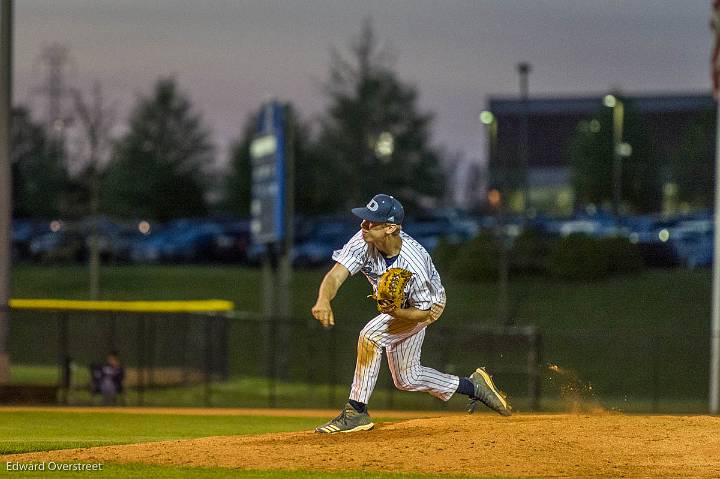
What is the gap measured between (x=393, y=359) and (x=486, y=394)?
102 centimetres

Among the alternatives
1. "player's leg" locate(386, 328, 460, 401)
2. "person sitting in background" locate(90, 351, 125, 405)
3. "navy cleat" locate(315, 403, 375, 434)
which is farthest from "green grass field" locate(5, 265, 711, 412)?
"navy cleat" locate(315, 403, 375, 434)

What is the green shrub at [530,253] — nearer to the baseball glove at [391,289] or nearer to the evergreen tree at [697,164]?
the evergreen tree at [697,164]

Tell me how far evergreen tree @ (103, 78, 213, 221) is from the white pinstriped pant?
45.2 m

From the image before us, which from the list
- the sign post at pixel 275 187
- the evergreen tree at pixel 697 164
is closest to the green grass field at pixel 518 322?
the sign post at pixel 275 187

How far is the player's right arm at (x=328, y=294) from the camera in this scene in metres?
9.62

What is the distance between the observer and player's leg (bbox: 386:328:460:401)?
1031 cm

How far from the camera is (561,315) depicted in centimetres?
4188

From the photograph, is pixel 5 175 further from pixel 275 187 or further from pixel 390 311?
pixel 390 311

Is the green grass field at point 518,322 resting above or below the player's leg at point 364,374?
below

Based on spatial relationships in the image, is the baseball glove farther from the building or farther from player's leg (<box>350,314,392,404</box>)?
the building

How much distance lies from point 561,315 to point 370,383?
105 ft

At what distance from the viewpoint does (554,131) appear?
284 feet

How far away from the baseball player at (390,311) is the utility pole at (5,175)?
13809mm

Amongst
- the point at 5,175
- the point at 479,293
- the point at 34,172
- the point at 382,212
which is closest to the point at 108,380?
the point at 5,175
